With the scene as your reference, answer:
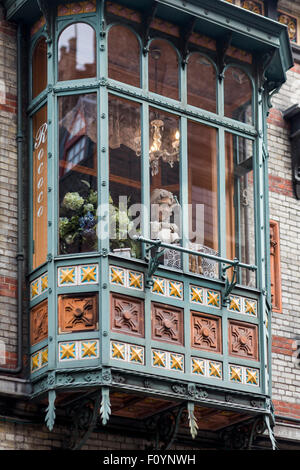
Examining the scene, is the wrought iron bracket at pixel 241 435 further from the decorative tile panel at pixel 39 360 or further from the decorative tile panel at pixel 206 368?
the decorative tile panel at pixel 39 360

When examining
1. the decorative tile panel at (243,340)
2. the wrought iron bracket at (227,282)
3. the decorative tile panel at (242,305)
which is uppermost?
the wrought iron bracket at (227,282)

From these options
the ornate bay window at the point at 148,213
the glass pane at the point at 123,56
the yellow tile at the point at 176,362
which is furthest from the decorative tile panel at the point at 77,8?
the yellow tile at the point at 176,362

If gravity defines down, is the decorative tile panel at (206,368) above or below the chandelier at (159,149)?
below

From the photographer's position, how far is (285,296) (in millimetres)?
18188

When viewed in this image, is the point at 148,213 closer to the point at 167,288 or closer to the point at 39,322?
the point at 167,288

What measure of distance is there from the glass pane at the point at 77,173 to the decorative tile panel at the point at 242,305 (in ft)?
6.77

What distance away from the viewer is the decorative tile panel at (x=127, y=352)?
14.4 metres

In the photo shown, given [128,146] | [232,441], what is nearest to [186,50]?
[128,146]

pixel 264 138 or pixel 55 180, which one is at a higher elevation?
pixel 264 138

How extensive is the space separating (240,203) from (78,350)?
3.41 m

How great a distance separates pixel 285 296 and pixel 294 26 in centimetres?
442

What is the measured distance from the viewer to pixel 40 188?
51.1 ft

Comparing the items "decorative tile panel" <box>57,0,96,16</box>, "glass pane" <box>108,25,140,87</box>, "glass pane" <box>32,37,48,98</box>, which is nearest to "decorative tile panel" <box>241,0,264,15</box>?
"glass pane" <box>108,25,140,87</box>

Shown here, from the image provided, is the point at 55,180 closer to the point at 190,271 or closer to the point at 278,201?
the point at 190,271
